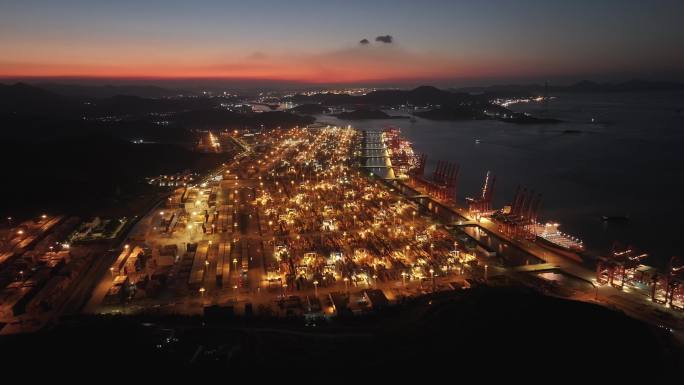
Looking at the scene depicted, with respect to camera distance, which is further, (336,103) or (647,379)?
(336,103)

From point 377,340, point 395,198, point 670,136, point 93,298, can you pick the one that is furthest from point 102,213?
point 670,136

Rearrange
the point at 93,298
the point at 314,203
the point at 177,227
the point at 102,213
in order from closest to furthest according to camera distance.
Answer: the point at 93,298, the point at 177,227, the point at 102,213, the point at 314,203

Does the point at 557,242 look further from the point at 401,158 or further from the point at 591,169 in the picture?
the point at 401,158

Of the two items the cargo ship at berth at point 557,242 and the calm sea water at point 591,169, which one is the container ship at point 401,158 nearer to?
the calm sea water at point 591,169

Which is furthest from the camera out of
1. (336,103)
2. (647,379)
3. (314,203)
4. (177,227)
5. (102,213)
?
(336,103)

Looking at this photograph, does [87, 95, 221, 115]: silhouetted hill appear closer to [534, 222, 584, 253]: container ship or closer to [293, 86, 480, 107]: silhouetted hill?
[293, 86, 480, 107]: silhouetted hill

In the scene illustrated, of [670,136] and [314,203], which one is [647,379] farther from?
[670,136]

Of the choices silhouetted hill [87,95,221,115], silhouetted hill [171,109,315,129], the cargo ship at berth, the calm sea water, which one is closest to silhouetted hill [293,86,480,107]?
silhouetted hill [87,95,221,115]
